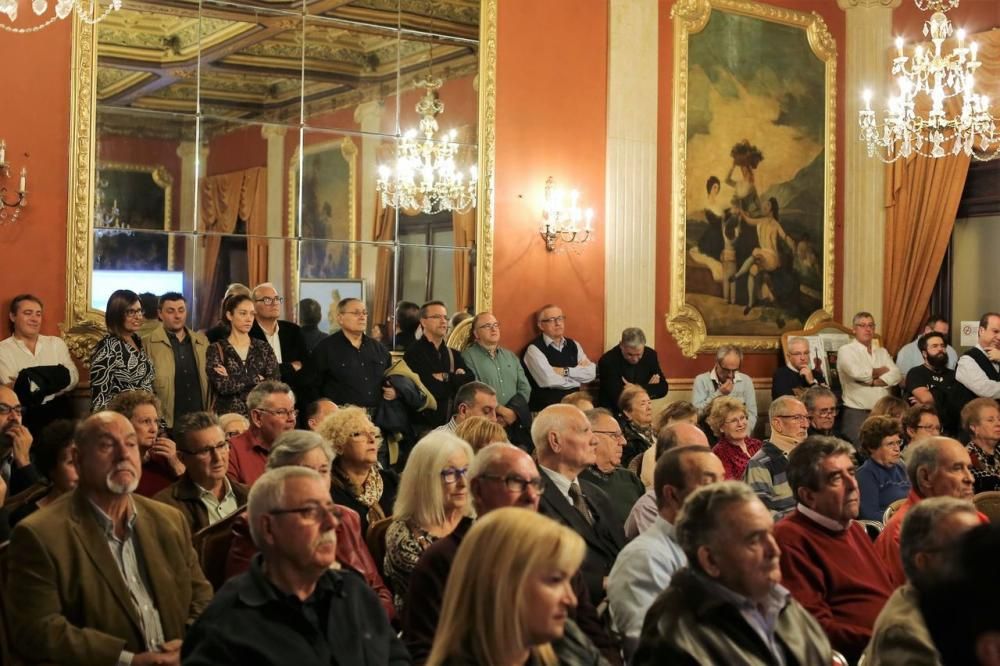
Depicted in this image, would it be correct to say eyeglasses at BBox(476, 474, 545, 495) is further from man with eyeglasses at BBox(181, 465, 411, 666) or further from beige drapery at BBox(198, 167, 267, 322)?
beige drapery at BBox(198, 167, 267, 322)

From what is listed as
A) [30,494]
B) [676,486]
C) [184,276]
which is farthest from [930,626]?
[184,276]

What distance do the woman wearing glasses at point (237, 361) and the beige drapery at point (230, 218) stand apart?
3.40 feet

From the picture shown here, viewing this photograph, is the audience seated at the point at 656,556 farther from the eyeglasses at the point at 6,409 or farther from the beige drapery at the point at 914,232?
the beige drapery at the point at 914,232

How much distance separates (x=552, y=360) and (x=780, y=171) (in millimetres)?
3658

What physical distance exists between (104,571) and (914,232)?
10.9 meters

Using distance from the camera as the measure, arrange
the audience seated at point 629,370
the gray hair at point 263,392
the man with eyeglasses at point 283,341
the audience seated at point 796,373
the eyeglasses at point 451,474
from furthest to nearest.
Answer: the audience seated at point 796,373, the audience seated at point 629,370, the man with eyeglasses at point 283,341, the gray hair at point 263,392, the eyeglasses at point 451,474

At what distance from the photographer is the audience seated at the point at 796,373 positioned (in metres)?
11.8

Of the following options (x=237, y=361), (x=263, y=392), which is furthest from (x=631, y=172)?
(x=263, y=392)

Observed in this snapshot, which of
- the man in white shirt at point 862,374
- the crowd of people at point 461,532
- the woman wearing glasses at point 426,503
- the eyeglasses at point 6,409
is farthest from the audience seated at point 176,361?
the man in white shirt at point 862,374

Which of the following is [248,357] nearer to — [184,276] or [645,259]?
[184,276]

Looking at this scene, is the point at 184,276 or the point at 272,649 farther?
the point at 184,276

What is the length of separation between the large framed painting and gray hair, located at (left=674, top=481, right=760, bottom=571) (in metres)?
8.62

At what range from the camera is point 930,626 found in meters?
1.78

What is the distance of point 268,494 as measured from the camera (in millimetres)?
Answer: 3387
